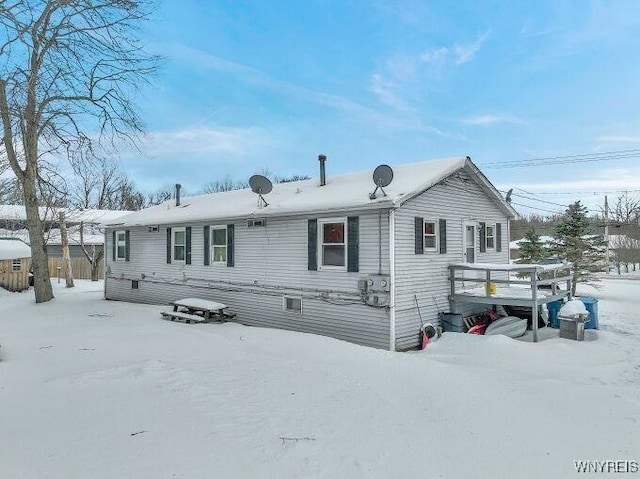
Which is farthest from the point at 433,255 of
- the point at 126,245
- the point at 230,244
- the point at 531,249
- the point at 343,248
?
the point at 531,249

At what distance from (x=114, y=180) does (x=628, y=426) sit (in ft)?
149

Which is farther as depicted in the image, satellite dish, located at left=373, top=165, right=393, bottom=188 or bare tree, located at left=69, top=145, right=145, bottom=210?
bare tree, located at left=69, top=145, right=145, bottom=210

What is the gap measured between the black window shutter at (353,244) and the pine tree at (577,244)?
54.0ft

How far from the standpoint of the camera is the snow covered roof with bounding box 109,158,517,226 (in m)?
9.78

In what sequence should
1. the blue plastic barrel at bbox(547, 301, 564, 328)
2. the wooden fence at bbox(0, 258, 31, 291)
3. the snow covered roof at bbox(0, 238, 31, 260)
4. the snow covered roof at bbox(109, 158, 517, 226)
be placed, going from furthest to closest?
the snow covered roof at bbox(0, 238, 31, 260) → the wooden fence at bbox(0, 258, 31, 291) → the blue plastic barrel at bbox(547, 301, 564, 328) → the snow covered roof at bbox(109, 158, 517, 226)

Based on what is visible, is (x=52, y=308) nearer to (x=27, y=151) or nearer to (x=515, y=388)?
(x=27, y=151)

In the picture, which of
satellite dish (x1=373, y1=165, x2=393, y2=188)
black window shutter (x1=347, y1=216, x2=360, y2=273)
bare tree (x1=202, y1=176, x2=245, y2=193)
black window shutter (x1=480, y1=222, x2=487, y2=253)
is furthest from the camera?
bare tree (x1=202, y1=176, x2=245, y2=193)

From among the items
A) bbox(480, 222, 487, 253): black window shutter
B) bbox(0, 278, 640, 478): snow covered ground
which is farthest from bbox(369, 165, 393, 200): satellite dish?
bbox(480, 222, 487, 253): black window shutter

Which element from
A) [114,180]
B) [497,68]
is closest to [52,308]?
[497,68]

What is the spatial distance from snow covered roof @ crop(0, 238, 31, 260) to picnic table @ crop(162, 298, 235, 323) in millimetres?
15334

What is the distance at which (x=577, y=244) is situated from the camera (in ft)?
70.5

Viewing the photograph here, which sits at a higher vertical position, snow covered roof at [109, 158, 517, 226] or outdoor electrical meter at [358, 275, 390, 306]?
snow covered roof at [109, 158, 517, 226]

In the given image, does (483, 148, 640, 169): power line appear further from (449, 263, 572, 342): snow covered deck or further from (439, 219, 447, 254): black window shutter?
(439, 219, 447, 254): black window shutter

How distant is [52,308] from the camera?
14297 mm
